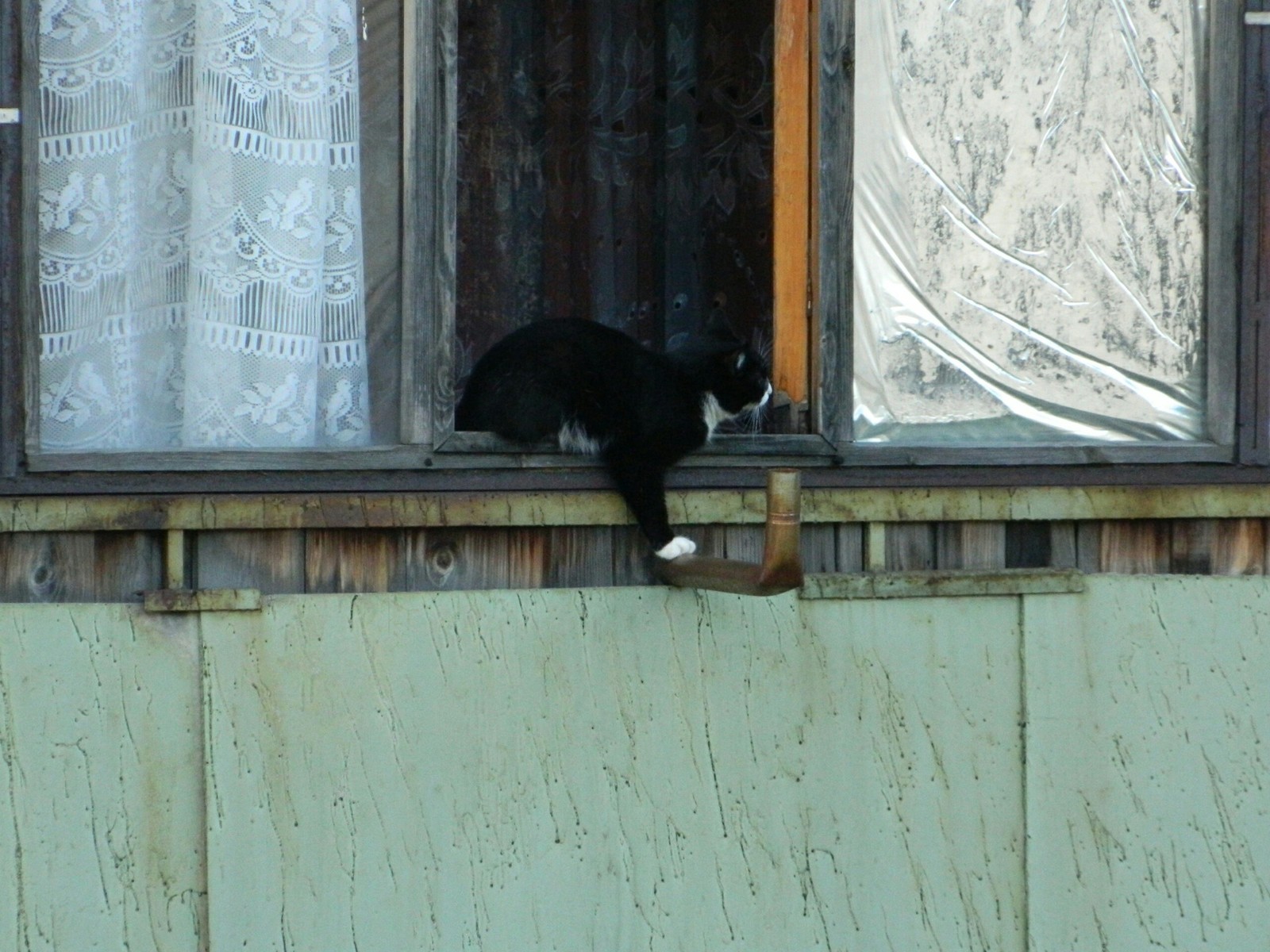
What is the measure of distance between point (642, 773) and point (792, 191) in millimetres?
1457

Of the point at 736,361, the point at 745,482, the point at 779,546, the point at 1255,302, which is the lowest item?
the point at 779,546

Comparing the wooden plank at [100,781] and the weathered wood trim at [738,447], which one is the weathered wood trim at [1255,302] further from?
the wooden plank at [100,781]

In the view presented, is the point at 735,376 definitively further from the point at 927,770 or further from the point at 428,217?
the point at 927,770

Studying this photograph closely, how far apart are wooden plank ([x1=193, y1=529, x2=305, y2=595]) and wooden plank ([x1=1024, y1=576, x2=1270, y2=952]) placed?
1735 millimetres

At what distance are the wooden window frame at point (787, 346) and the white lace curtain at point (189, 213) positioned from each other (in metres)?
0.07

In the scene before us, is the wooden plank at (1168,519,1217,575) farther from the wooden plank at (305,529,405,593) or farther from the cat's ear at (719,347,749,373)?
the wooden plank at (305,529,405,593)

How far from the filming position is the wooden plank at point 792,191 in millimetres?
3551

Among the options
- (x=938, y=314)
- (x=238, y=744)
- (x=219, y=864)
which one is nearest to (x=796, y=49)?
(x=938, y=314)

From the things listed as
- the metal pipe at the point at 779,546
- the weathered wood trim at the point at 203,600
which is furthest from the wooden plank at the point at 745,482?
the metal pipe at the point at 779,546

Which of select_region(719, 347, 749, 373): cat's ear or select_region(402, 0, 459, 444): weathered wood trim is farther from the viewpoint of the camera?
select_region(719, 347, 749, 373): cat's ear

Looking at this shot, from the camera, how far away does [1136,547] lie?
143 inches

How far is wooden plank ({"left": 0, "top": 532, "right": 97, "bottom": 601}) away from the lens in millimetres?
3068

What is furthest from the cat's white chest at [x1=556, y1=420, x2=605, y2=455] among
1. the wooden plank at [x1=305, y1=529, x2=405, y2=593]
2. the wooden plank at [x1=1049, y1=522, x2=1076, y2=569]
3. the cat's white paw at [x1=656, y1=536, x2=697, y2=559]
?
the wooden plank at [x1=1049, y1=522, x2=1076, y2=569]

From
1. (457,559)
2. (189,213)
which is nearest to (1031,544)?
(457,559)
